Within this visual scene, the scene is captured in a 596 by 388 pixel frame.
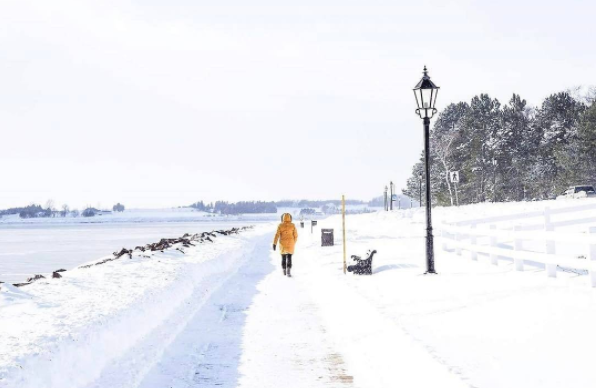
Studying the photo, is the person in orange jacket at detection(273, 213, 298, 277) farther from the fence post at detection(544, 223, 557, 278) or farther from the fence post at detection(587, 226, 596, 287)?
the fence post at detection(587, 226, 596, 287)

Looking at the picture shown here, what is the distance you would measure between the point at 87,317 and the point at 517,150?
6981 cm

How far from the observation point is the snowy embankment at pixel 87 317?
555cm

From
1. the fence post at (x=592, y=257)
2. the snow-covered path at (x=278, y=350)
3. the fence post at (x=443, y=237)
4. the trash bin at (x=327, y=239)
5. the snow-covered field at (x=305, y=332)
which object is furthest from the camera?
the trash bin at (x=327, y=239)

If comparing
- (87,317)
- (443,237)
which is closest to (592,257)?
(87,317)

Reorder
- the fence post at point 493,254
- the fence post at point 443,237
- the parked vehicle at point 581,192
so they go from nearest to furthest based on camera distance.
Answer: the fence post at point 493,254 < the fence post at point 443,237 < the parked vehicle at point 581,192

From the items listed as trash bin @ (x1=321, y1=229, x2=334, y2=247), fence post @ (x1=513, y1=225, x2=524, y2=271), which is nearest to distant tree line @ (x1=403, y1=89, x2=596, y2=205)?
trash bin @ (x1=321, y1=229, x2=334, y2=247)

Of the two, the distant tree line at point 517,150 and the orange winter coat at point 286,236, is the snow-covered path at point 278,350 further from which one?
the distant tree line at point 517,150

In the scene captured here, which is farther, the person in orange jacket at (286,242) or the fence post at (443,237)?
the fence post at (443,237)

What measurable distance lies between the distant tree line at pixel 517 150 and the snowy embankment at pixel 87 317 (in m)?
52.5

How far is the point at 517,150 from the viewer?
7044cm

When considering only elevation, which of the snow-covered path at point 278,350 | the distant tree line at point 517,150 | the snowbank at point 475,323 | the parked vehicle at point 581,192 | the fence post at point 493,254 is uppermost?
the distant tree line at point 517,150

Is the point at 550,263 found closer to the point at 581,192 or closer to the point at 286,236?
the point at 286,236

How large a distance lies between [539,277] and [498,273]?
133cm

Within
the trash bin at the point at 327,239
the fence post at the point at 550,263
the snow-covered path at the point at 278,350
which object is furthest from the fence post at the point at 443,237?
the trash bin at the point at 327,239
